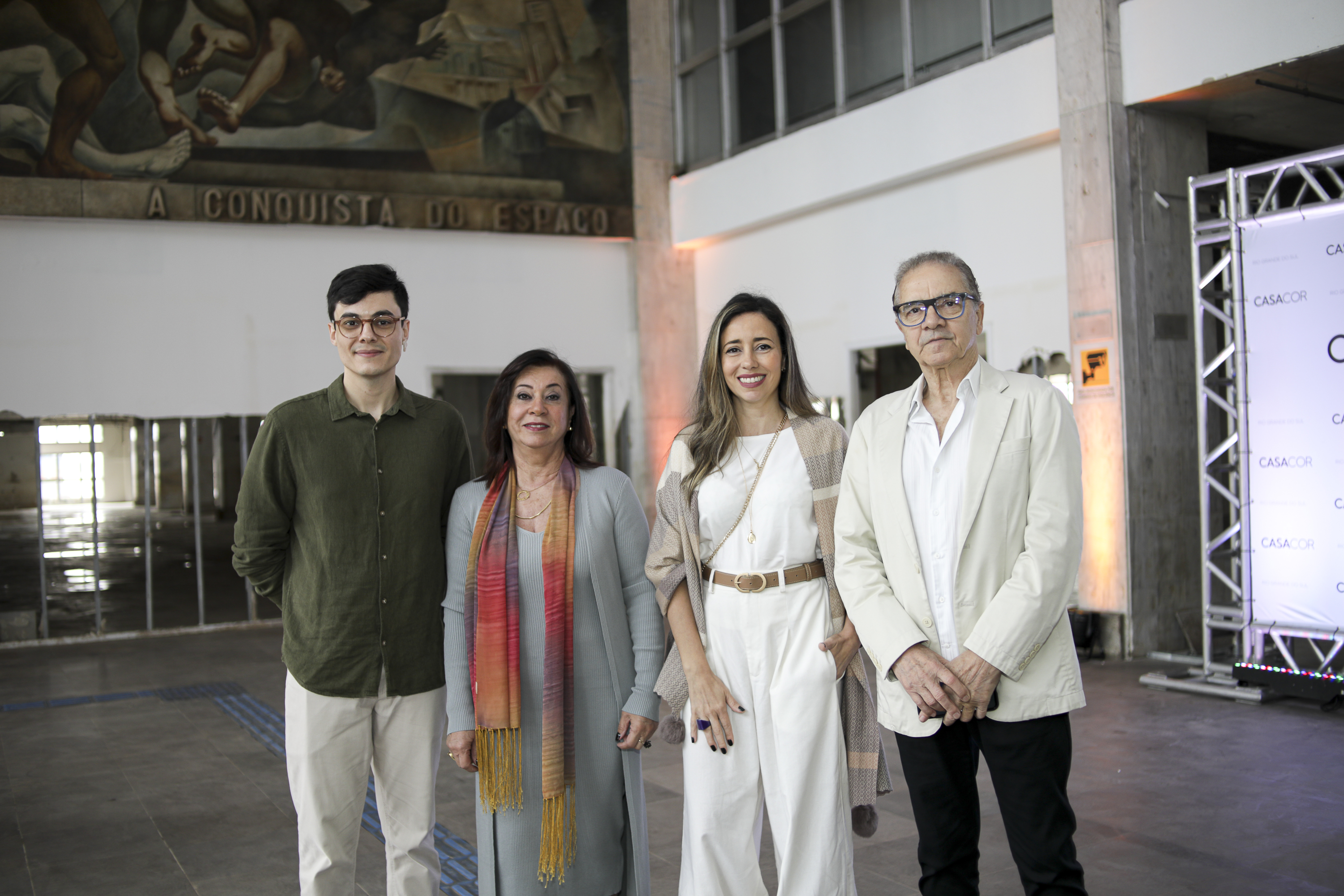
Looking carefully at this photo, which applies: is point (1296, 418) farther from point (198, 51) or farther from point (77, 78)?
point (77, 78)

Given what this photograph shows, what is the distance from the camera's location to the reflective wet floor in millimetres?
10445

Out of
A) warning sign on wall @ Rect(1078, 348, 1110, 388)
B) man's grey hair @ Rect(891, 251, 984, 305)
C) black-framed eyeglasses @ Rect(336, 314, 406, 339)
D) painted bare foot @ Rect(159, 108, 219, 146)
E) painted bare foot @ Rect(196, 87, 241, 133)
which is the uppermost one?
painted bare foot @ Rect(196, 87, 241, 133)

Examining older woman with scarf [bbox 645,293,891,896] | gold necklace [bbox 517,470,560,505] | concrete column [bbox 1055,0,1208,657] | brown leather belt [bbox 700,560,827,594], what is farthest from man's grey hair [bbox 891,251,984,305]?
concrete column [bbox 1055,0,1208,657]

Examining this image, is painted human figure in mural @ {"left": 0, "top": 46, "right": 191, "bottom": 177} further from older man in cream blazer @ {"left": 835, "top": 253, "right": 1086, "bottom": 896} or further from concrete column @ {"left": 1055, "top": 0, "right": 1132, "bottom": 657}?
older man in cream blazer @ {"left": 835, "top": 253, "right": 1086, "bottom": 896}

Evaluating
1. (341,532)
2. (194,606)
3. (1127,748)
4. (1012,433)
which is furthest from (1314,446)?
(194,606)

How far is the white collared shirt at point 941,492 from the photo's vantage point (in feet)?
8.96

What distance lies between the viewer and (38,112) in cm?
1038

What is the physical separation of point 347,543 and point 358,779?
2.23 ft

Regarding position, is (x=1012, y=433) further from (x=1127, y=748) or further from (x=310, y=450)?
(x=1127, y=748)

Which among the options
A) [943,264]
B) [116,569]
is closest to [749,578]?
[943,264]

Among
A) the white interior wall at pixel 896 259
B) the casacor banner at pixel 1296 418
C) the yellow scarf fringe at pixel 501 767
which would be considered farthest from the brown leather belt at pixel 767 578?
the white interior wall at pixel 896 259

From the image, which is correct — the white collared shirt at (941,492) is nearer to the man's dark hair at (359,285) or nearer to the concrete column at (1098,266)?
the man's dark hair at (359,285)

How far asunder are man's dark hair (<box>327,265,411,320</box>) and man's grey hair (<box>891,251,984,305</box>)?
1.35 m

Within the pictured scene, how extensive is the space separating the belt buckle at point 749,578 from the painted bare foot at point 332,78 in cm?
1042
